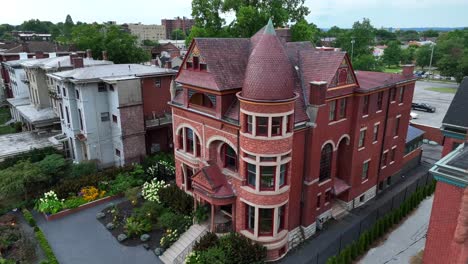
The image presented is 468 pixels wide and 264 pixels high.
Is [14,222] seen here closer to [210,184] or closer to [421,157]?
[210,184]

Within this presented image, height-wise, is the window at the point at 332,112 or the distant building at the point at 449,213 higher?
the window at the point at 332,112

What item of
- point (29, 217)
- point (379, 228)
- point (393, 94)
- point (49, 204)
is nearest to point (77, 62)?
point (49, 204)

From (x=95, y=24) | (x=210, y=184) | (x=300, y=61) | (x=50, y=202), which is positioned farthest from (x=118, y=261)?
(x=95, y=24)

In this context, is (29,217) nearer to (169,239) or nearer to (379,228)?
(169,239)

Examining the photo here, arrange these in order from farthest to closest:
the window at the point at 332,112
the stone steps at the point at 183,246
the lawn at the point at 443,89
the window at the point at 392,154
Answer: the lawn at the point at 443,89, the window at the point at 392,154, the window at the point at 332,112, the stone steps at the point at 183,246

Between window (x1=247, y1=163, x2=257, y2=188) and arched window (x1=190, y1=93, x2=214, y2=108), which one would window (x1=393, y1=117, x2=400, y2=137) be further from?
arched window (x1=190, y1=93, x2=214, y2=108)

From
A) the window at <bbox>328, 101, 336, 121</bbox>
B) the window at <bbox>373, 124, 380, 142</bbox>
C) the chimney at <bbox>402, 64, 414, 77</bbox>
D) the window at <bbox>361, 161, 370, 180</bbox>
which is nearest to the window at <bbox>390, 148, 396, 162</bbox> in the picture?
the window at <bbox>373, 124, 380, 142</bbox>

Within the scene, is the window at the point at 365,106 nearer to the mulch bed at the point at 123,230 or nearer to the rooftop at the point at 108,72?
the mulch bed at the point at 123,230

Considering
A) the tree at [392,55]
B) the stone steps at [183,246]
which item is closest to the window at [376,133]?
the stone steps at [183,246]
